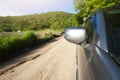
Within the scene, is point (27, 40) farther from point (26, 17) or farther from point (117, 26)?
point (26, 17)

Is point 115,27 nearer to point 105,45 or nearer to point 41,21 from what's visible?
point 105,45

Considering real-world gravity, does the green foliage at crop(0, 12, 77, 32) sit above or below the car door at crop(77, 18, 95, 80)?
below

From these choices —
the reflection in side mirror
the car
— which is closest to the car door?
the car

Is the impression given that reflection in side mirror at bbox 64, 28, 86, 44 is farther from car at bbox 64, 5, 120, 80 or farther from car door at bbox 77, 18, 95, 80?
car door at bbox 77, 18, 95, 80

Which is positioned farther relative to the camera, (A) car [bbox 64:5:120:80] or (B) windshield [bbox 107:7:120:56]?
(B) windshield [bbox 107:7:120:56]

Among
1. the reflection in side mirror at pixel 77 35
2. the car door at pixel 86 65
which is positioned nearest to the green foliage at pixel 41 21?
the car door at pixel 86 65

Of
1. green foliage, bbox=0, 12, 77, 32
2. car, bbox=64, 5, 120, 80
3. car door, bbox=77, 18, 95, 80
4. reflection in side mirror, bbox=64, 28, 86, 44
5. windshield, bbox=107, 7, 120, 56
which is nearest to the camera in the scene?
car, bbox=64, 5, 120, 80

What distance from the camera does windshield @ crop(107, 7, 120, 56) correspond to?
7.05 ft

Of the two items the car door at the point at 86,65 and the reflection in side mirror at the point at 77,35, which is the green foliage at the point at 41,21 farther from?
the reflection in side mirror at the point at 77,35

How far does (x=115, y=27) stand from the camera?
250 centimetres

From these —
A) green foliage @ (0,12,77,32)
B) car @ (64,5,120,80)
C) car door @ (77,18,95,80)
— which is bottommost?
green foliage @ (0,12,77,32)

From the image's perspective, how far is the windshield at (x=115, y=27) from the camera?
215 centimetres

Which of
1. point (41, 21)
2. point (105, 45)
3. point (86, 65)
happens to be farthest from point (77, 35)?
point (41, 21)

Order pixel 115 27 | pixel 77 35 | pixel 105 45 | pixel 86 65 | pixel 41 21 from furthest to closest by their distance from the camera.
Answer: pixel 41 21 < pixel 86 65 < pixel 77 35 < pixel 115 27 < pixel 105 45
